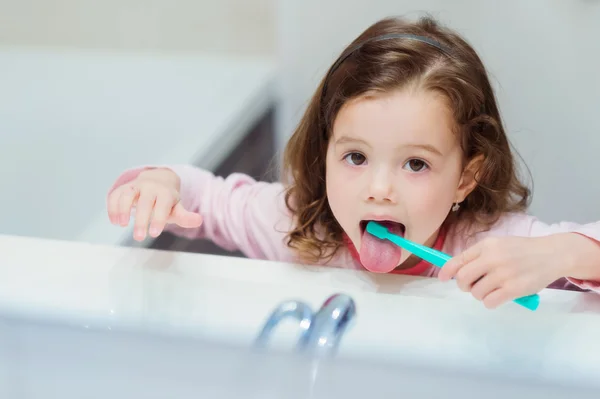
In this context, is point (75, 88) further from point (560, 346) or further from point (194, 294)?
point (560, 346)

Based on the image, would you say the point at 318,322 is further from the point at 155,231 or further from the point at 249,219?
the point at 249,219

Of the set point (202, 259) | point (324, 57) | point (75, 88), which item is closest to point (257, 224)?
point (202, 259)

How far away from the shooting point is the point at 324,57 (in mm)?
1112

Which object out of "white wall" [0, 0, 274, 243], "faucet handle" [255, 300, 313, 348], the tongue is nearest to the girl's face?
the tongue

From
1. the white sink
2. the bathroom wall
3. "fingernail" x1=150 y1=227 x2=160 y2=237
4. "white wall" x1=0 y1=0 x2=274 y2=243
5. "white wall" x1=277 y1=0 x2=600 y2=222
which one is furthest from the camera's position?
the bathroom wall

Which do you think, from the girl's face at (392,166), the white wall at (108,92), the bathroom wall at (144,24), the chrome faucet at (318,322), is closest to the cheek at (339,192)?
the girl's face at (392,166)

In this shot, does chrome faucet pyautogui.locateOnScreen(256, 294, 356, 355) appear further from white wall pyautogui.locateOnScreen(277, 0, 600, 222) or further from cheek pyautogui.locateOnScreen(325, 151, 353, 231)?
white wall pyautogui.locateOnScreen(277, 0, 600, 222)

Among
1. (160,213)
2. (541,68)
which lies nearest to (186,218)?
(160,213)

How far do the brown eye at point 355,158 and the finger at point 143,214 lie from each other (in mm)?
180

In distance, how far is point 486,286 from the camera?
48 centimetres

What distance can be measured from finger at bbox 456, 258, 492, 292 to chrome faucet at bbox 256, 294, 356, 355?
0.08 meters

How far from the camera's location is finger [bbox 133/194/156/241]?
1.81 ft

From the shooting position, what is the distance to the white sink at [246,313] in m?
0.46

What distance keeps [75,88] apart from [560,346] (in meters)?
1.09
